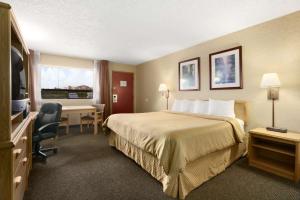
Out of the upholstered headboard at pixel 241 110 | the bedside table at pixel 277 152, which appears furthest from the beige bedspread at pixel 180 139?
the upholstered headboard at pixel 241 110

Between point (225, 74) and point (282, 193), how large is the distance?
2.29 metres

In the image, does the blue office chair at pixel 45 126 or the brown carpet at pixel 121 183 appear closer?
the brown carpet at pixel 121 183

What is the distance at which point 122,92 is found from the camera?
6.32 metres

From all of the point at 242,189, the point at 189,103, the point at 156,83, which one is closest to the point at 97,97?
the point at 156,83

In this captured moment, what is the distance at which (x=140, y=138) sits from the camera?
220cm

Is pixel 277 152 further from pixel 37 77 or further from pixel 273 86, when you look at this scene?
pixel 37 77

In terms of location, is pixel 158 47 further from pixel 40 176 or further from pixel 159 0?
pixel 40 176

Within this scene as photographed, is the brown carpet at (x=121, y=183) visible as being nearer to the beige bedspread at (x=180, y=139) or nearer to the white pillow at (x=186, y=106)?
the beige bedspread at (x=180, y=139)

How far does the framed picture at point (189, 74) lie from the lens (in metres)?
4.01

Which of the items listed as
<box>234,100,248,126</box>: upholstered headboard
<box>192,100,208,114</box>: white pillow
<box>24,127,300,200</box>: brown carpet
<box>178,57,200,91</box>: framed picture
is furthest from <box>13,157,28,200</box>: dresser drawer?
<box>178,57,200,91</box>: framed picture

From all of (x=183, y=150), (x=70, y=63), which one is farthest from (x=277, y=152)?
(x=70, y=63)

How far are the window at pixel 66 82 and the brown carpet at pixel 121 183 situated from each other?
9.68 ft

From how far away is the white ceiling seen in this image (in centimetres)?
227

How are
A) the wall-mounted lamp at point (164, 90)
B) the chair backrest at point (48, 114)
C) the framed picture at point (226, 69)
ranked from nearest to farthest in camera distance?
1. the chair backrest at point (48, 114)
2. the framed picture at point (226, 69)
3. the wall-mounted lamp at point (164, 90)
